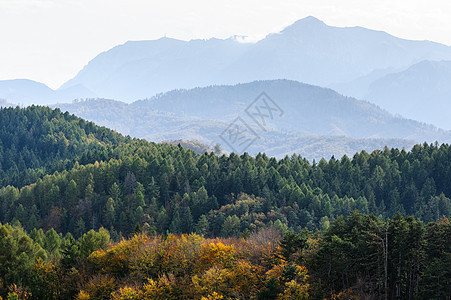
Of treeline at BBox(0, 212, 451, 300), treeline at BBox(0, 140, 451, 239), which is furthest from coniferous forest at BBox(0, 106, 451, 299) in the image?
treeline at BBox(0, 140, 451, 239)

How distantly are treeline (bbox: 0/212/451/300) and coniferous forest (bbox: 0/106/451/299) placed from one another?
159 mm

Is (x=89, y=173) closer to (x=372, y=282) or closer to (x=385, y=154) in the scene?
(x=385, y=154)

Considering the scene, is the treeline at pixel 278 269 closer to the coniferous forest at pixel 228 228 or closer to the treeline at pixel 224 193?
the coniferous forest at pixel 228 228

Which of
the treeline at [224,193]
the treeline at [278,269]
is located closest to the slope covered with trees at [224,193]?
the treeline at [224,193]

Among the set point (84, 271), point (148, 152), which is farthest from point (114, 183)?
point (84, 271)

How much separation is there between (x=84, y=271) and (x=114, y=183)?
67.0 meters

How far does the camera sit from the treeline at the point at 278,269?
59406 mm

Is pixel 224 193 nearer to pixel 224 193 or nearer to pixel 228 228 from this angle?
pixel 224 193

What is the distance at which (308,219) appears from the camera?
125m

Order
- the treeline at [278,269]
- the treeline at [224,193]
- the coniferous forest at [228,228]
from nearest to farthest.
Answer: the treeline at [278,269], the coniferous forest at [228,228], the treeline at [224,193]

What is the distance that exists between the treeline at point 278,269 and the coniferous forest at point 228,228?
16 cm

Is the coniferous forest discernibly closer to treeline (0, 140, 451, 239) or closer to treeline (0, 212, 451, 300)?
treeline (0, 212, 451, 300)

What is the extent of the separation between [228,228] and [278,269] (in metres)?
57.9

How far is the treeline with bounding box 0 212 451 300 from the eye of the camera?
5941cm
